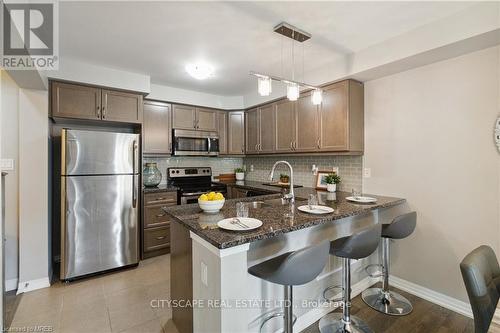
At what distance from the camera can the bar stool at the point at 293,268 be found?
1.35 meters

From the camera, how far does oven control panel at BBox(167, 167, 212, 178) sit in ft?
13.5

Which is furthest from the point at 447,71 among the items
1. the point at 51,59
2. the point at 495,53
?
the point at 51,59

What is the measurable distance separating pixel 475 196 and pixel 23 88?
4.56 m

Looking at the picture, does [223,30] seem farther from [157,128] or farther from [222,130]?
[222,130]

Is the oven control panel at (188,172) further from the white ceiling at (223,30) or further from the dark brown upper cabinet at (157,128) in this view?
the white ceiling at (223,30)

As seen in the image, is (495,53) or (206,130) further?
(206,130)

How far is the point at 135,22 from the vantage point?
204 centimetres

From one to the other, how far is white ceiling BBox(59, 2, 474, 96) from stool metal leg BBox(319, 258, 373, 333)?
2007mm

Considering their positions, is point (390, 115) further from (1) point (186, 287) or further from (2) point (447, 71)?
(1) point (186, 287)

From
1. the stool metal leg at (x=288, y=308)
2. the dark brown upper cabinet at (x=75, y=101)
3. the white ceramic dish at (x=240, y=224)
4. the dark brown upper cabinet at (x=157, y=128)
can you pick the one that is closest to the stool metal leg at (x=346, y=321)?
the stool metal leg at (x=288, y=308)

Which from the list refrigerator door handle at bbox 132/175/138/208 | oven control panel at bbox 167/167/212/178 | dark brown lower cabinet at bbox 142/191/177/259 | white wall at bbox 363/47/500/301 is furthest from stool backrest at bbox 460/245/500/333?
oven control panel at bbox 167/167/212/178

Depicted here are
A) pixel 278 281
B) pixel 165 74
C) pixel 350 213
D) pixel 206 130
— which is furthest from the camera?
pixel 206 130

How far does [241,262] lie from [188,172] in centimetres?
307

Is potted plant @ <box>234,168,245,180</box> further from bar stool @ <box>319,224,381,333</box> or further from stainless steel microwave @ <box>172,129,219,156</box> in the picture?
bar stool @ <box>319,224,381,333</box>
